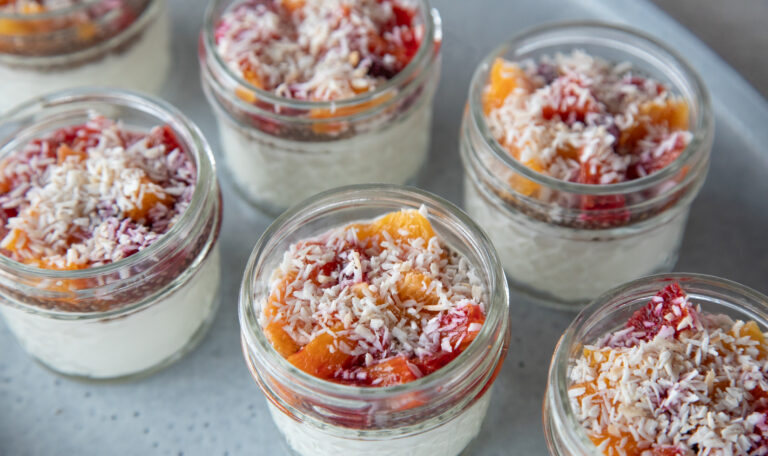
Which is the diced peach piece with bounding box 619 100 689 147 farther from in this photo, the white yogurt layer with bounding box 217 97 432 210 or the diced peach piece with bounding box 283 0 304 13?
the diced peach piece with bounding box 283 0 304 13

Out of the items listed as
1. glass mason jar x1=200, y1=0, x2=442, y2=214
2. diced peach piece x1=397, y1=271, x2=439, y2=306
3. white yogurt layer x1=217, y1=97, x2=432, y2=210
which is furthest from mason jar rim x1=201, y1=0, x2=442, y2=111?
diced peach piece x1=397, y1=271, x2=439, y2=306

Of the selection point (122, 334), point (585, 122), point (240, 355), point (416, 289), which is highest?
point (585, 122)

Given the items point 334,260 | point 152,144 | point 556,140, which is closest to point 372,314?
point 334,260

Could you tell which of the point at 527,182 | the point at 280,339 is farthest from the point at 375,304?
the point at 527,182

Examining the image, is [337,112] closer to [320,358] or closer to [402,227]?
[402,227]

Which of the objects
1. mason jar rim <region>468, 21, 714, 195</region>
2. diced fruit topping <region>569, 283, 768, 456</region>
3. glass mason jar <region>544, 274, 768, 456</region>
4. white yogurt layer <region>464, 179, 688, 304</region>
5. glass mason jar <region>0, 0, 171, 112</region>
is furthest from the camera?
glass mason jar <region>0, 0, 171, 112</region>

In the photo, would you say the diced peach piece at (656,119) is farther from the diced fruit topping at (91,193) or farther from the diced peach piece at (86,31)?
the diced peach piece at (86,31)

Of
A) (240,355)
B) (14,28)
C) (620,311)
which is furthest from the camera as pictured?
(14,28)
